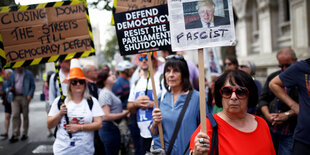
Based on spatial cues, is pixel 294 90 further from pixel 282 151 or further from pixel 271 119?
pixel 282 151

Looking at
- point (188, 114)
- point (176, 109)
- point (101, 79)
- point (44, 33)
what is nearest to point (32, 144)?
point (101, 79)

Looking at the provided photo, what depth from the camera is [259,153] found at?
5.93 feet

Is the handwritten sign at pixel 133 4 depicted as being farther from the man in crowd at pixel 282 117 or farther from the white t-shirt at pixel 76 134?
the man in crowd at pixel 282 117

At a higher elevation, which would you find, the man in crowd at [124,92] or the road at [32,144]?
the man in crowd at [124,92]

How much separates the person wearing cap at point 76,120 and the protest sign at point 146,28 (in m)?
0.92

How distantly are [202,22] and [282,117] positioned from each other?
6.77ft

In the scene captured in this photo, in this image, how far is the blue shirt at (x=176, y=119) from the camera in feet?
8.61

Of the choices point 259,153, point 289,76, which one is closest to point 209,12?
point 259,153

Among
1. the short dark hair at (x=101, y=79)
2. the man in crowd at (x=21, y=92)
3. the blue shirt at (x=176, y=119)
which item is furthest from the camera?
the man in crowd at (x=21, y=92)

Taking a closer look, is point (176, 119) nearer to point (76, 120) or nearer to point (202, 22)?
point (202, 22)

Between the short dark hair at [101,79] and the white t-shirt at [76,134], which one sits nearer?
the white t-shirt at [76,134]

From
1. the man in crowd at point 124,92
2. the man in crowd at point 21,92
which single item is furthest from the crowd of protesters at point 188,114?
the man in crowd at point 21,92

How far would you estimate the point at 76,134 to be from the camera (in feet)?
10.4

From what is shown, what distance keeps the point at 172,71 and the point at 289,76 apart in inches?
55.2
